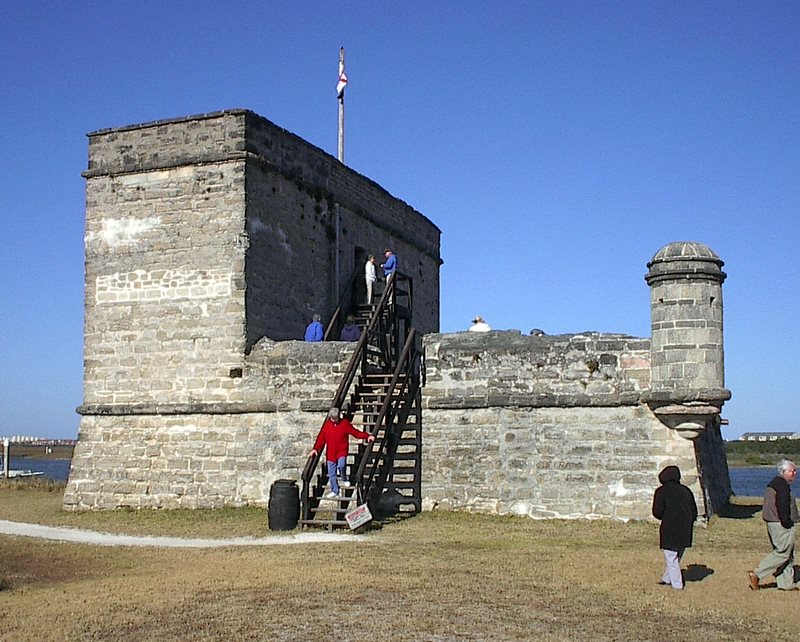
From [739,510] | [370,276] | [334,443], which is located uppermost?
[370,276]

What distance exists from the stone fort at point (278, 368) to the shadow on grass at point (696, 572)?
3545 millimetres

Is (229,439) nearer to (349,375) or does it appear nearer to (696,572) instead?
(349,375)

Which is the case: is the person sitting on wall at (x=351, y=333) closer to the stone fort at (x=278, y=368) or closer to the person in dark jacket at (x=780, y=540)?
the stone fort at (x=278, y=368)

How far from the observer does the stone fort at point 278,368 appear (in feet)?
47.3

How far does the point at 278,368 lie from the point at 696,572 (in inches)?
330

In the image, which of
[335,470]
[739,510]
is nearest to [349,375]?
[335,470]

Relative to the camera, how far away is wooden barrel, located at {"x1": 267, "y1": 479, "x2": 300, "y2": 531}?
1384 centimetres

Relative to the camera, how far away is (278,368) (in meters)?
16.8

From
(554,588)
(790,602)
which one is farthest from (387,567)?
(790,602)

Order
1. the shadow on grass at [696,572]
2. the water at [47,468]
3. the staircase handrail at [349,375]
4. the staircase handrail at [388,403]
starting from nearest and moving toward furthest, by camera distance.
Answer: the shadow on grass at [696,572] → the staircase handrail at [349,375] → the staircase handrail at [388,403] → the water at [47,468]

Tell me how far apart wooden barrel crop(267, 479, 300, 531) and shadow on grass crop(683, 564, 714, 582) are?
5588 mm

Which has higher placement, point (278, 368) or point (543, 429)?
point (278, 368)

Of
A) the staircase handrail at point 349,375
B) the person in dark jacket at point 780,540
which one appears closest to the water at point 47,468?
the staircase handrail at point 349,375

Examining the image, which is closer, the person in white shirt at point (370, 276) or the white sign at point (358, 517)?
the white sign at point (358, 517)
